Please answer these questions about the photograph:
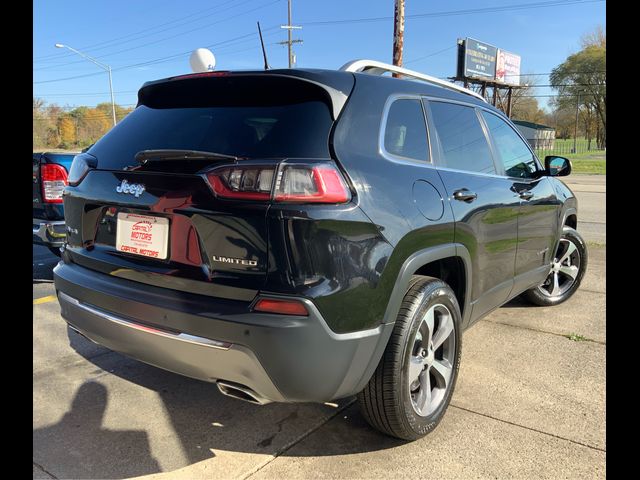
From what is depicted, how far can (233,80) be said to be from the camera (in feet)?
7.84

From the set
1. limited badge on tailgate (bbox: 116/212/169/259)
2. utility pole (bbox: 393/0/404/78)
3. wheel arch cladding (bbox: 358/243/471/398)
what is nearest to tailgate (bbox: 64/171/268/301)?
limited badge on tailgate (bbox: 116/212/169/259)

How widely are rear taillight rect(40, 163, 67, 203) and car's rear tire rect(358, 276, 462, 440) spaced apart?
13.9 feet

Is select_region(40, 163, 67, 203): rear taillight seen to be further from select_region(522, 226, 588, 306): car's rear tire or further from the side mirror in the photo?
select_region(522, 226, 588, 306): car's rear tire

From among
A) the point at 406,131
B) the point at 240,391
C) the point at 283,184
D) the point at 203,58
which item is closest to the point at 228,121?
the point at 283,184

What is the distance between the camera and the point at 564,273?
16.3 ft

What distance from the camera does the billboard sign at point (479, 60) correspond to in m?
36.0

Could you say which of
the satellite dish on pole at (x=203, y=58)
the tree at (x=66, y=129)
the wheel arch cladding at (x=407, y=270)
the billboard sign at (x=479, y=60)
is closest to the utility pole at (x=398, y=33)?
the satellite dish on pole at (x=203, y=58)

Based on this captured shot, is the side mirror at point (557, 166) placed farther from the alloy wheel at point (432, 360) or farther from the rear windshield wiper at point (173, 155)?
the rear windshield wiper at point (173, 155)

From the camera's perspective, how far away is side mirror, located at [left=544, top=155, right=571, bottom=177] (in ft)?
14.0

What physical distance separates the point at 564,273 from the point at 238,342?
159 inches

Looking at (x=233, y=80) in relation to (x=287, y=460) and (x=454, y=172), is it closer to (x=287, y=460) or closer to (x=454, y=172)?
(x=454, y=172)

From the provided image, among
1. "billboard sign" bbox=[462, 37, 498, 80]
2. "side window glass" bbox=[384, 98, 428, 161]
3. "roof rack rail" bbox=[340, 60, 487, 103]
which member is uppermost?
"billboard sign" bbox=[462, 37, 498, 80]

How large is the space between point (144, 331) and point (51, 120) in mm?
85887
